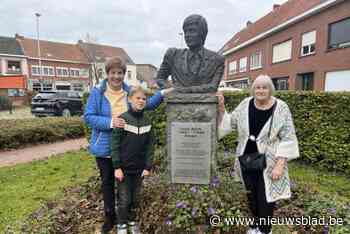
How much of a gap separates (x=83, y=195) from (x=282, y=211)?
2772 mm

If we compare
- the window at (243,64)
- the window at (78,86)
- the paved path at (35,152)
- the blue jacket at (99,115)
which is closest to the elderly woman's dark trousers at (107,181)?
the blue jacket at (99,115)

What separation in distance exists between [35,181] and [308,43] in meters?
17.8

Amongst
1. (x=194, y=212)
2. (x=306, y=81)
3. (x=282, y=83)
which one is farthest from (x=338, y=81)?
(x=194, y=212)

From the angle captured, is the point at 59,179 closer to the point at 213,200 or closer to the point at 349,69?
the point at 213,200

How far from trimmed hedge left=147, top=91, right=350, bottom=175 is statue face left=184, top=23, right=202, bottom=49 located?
12.1 feet

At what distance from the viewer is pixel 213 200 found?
9.47ft

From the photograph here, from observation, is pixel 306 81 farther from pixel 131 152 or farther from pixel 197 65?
pixel 131 152

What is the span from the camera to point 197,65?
3.15 metres

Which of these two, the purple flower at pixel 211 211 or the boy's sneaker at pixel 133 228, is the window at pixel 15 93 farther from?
the purple flower at pixel 211 211

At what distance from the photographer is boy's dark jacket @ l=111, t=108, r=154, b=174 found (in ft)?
8.80

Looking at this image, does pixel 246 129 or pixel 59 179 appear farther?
pixel 59 179

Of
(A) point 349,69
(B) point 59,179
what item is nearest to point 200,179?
(B) point 59,179

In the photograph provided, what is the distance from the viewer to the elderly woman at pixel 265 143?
2.63 meters

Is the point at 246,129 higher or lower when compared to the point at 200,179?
higher
